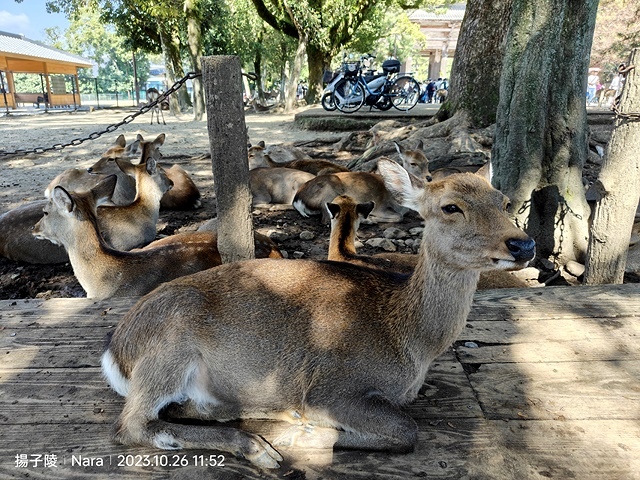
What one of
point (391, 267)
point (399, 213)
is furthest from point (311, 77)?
point (391, 267)

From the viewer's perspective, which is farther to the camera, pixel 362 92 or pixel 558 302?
pixel 362 92

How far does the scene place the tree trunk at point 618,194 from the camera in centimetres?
346

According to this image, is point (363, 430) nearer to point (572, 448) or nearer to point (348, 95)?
point (572, 448)

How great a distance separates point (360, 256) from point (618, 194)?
77.0 inches

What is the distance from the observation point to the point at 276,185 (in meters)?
8.42

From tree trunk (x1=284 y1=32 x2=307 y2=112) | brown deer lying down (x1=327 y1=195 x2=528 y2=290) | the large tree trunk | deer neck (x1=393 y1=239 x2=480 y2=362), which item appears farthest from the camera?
the large tree trunk

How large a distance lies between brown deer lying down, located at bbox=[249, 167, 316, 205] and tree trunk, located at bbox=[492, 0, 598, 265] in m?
3.93

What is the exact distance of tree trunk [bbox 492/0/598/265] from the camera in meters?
4.55

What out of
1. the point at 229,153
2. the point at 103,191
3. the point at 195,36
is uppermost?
the point at 195,36

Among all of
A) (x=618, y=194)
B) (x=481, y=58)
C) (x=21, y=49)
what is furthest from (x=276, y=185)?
(x=21, y=49)

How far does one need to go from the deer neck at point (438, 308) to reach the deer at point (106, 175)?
5.33m

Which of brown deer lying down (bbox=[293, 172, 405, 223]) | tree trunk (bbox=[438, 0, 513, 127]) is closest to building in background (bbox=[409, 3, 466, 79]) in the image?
tree trunk (bbox=[438, 0, 513, 127])

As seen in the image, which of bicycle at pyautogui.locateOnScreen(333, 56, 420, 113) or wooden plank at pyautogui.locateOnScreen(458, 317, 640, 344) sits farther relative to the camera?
bicycle at pyautogui.locateOnScreen(333, 56, 420, 113)

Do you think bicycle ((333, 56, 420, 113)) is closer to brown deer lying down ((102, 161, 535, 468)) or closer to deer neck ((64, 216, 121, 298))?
deer neck ((64, 216, 121, 298))
